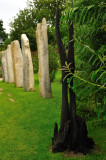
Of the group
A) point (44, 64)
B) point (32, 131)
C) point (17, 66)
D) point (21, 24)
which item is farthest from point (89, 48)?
point (21, 24)

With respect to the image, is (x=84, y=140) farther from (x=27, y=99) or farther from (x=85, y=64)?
(x=27, y=99)

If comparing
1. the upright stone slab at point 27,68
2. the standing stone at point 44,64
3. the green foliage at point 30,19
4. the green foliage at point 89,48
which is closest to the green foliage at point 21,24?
the green foliage at point 30,19

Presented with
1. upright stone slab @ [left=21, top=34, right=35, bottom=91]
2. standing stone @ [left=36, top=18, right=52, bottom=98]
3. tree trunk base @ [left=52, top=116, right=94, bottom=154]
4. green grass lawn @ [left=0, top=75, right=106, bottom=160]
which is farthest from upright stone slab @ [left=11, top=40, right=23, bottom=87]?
tree trunk base @ [left=52, top=116, right=94, bottom=154]

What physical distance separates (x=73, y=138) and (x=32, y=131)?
1.62 meters

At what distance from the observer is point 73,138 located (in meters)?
3.90

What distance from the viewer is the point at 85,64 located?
4730 mm

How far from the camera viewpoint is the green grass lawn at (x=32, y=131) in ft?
13.4

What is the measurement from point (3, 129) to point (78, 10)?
145 inches

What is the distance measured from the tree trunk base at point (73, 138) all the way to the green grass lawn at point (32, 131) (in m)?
0.15

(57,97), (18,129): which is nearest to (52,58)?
(57,97)

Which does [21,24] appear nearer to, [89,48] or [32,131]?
[32,131]

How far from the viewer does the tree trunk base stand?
3.90 m

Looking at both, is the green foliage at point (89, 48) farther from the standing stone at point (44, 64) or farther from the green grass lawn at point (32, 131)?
the standing stone at point (44, 64)

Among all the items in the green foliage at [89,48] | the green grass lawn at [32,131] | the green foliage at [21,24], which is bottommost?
the green grass lawn at [32,131]
